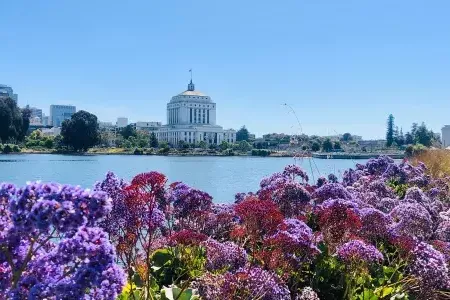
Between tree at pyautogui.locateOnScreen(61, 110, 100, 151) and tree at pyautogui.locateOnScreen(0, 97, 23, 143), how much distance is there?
9.54 metres

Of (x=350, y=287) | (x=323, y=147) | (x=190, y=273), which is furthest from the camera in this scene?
(x=323, y=147)

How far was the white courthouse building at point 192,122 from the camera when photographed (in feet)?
538

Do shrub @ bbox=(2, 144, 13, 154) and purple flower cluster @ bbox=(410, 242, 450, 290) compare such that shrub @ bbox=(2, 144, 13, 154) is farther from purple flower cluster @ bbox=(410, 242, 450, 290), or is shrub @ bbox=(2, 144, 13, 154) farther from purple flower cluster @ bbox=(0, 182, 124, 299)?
purple flower cluster @ bbox=(0, 182, 124, 299)

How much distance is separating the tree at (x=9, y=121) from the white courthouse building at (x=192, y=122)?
52.4 m

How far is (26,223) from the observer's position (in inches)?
73.4

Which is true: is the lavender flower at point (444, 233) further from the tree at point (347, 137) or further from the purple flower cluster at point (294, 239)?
the tree at point (347, 137)

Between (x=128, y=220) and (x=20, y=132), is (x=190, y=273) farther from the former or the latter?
(x=20, y=132)

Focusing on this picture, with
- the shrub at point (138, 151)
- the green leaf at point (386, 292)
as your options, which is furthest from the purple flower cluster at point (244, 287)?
the shrub at point (138, 151)

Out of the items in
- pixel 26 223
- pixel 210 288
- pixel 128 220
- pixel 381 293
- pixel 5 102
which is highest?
pixel 5 102

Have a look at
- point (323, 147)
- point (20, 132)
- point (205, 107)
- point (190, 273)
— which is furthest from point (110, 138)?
point (190, 273)

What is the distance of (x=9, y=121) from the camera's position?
109 metres

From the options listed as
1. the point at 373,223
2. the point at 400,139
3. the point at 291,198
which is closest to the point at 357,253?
the point at 373,223

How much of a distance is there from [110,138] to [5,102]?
31.7 metres

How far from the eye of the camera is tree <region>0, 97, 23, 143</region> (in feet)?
354
